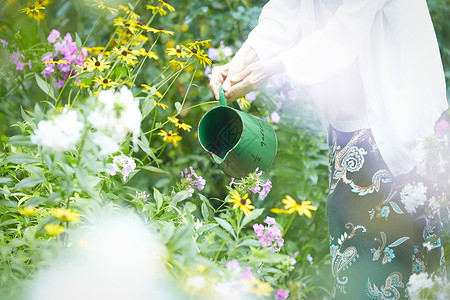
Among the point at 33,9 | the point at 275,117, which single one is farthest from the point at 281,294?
the point at 275,117

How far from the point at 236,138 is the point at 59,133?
2.12ft

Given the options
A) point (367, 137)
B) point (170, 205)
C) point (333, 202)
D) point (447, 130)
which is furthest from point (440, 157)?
point (447, 130)

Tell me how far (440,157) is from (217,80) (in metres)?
0.62

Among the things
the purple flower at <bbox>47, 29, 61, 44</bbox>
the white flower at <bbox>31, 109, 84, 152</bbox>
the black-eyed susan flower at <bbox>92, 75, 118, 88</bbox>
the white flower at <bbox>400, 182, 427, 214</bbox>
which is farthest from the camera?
the purple flower at <bbox>47, 29, 61, 44</bbox>

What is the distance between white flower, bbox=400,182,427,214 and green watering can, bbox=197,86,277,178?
35cm

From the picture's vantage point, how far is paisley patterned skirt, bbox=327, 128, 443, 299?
3.97 feet

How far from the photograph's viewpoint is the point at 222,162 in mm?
1257

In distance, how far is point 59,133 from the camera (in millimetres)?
793

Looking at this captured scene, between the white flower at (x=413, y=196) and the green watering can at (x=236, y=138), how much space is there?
0.35 meters

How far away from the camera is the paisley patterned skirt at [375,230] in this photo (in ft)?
3.97

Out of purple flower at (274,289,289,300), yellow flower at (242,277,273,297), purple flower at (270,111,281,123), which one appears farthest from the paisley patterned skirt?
purple flower at (270,111,281,123)

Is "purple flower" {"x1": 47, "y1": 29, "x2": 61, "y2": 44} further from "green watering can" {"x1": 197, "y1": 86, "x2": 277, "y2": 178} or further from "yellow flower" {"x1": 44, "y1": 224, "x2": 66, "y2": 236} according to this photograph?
"yellow flower" {"x1": 44, "y1": 224, "x2": 66, "y2": 236}

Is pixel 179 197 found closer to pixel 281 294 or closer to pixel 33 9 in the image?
pixel 281 294

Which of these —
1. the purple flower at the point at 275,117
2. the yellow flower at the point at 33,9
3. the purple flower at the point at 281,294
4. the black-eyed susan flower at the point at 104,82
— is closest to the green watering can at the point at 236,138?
the black-eyed susan flower at the point at 104,82
